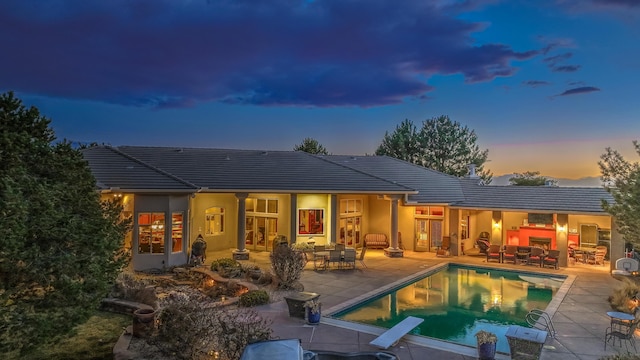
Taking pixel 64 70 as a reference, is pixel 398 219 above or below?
below

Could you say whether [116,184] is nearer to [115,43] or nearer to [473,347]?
[115,43]

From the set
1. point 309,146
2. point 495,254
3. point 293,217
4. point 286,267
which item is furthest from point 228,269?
point 309,146

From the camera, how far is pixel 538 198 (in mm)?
Answer: 20766

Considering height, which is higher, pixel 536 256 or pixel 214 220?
pixel 214 220

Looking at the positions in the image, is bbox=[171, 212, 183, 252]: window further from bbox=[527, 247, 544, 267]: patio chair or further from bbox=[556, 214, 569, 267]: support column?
bbox=[556, 214, 569, 267]: support column

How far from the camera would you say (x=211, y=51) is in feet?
72.5

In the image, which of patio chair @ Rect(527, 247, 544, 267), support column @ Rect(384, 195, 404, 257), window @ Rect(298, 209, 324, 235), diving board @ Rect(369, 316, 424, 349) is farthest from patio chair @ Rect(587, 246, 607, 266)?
diving board @ Rect(369, 316, 424, 349)

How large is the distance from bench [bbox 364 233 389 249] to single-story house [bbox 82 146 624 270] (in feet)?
0.19

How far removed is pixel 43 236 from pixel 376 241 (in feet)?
62.5

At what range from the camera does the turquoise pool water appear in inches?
445

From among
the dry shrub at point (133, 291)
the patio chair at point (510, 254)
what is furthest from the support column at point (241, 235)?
the patio chair at point (510, 254)

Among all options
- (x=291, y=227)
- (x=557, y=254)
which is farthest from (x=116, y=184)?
(x=557, y=254)

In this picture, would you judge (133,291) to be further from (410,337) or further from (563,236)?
(563,236)

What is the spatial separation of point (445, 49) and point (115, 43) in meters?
18.2
